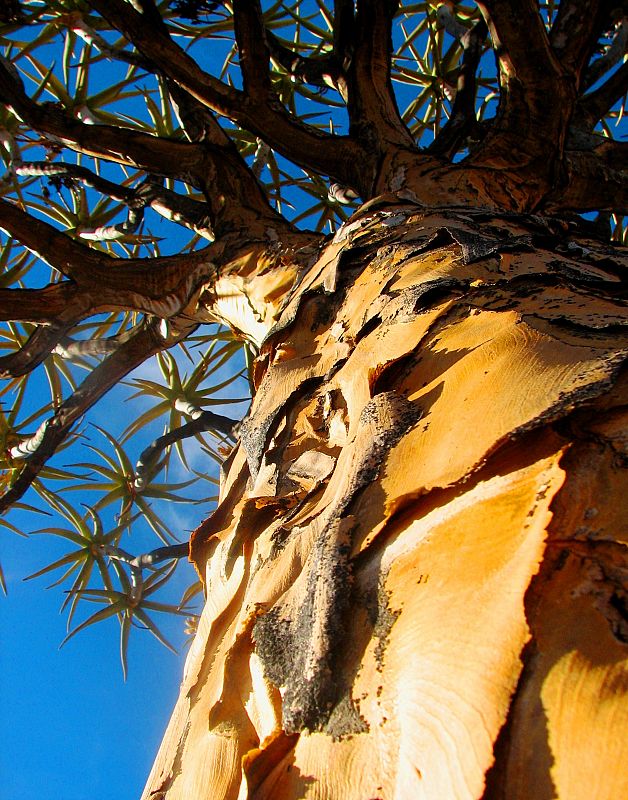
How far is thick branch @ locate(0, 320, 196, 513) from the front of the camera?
6.51 ft

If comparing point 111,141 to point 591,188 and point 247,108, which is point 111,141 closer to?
point 247,108

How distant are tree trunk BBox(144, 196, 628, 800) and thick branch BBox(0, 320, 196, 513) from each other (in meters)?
1.29

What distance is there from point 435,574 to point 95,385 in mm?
1754

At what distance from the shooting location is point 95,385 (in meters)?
1.99

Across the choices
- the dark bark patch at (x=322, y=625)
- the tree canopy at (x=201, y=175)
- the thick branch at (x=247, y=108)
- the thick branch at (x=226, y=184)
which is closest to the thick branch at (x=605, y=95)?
the tree canopy at (x=201, y=175)

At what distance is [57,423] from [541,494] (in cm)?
187

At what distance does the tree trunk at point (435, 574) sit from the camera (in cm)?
32

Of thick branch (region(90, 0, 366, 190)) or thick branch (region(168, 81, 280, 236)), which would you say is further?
thick branch (region(90, 0, 366, 190))

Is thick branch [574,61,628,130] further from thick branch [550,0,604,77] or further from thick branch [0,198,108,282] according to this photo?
thick branch [0,198,108,282]

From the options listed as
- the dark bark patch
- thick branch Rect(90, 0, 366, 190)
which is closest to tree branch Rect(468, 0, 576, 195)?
thick branch Rect(90, 0, 366, 190)

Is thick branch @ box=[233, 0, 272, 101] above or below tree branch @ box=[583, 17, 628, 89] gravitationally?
below

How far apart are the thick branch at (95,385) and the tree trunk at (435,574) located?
1289 mm

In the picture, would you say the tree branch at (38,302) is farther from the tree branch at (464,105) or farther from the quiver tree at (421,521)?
the tree branch at (464,105)

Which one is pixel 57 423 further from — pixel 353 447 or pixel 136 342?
pixel 353 447
